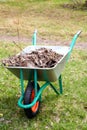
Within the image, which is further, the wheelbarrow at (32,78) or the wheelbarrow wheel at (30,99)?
the wheelbarrow wheel at (30,99)

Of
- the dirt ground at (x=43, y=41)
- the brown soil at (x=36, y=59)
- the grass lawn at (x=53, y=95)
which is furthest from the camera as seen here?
the dirt ground at (x=43, y=41)

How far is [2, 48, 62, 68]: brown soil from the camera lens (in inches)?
148

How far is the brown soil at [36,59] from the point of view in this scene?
3750mm

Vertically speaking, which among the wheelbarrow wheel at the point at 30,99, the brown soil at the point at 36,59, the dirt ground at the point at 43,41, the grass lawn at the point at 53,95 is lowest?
the dirt ground at the point at 43,41

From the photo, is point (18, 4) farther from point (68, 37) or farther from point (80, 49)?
point (80, 49)

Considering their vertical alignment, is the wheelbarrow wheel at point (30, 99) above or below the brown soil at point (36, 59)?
below

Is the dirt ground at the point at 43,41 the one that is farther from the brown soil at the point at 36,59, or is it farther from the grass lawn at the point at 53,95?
the brown soil at the point at 36,59

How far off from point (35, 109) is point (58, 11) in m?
9.96

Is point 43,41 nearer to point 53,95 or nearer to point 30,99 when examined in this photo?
point 53,95

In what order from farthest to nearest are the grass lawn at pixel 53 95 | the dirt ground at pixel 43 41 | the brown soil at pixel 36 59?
the dirt ground at pixel 43 41 → the grass lawn at pixel 53 95 → the brown soil at pixel 36 59

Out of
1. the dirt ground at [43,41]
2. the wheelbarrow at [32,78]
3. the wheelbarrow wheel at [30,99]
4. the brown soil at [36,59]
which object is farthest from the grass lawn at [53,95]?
the brown soil at [36,59]

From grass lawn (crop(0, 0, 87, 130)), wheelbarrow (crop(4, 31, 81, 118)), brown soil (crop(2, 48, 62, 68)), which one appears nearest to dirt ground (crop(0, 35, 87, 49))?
grass lawn (crop(0, 0, 87, 130))

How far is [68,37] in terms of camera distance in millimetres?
8953

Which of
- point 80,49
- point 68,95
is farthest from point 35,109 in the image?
Answer: point 80,49
